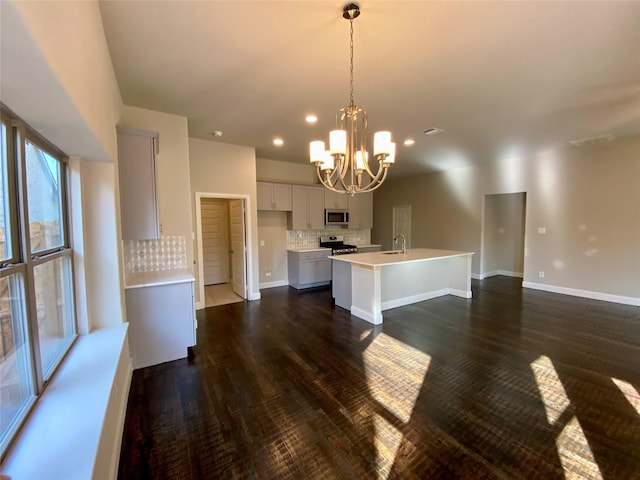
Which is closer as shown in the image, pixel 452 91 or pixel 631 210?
pixel 452 91

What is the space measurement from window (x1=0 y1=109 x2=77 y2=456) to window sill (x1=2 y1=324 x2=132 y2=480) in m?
0.06

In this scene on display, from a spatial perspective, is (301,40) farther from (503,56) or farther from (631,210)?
(631,210)

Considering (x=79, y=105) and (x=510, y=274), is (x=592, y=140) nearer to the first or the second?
(x=510, y=274)

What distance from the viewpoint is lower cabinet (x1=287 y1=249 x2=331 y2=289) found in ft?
19.2

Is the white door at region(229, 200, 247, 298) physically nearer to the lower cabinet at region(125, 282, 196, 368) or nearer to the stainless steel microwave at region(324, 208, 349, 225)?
the stainless steel microwave at region(324, 208, 349, 225)

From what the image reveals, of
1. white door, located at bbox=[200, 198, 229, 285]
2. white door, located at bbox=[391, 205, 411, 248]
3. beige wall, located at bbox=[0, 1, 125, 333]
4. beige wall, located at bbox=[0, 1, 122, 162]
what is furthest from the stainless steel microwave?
beige wall, located at bbox=[0, 1, 122, 162]

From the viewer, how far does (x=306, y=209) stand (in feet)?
20.3

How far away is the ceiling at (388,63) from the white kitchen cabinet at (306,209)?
2.04 m

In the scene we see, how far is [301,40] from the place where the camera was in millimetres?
2168

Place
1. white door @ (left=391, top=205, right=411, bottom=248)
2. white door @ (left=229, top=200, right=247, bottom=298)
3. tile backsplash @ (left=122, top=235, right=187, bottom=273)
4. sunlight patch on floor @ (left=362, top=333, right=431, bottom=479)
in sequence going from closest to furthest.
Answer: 1. sunlight patch on floor @ (left=362, top=333, right=431, bottom=479)
2. tile backsplash @ (left=122, top=235, right=187, bottom=273)
3. white door @ (left=229, top=200, right=247, bottom=298)
4. white door @ (left=391, top=205, right=411, bottom=248)

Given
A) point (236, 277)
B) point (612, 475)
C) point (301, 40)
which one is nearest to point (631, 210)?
point (612, 475)

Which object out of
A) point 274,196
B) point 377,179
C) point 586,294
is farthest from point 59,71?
point 586,294

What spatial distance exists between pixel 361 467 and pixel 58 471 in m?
1.43

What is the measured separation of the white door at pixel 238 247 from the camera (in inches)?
203
